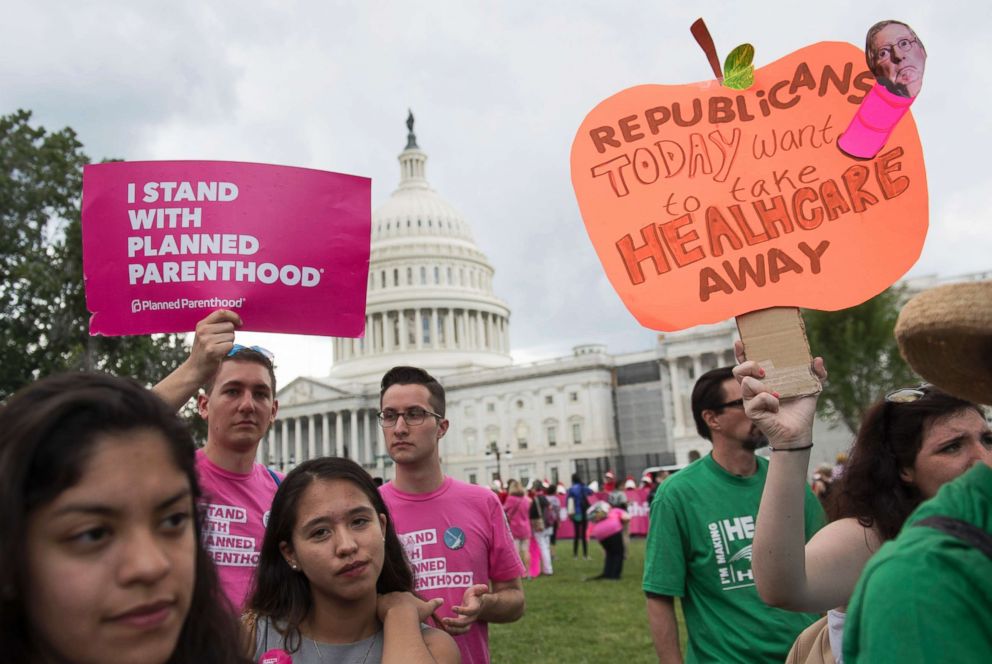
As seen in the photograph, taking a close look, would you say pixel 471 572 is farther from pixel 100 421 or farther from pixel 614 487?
pixel 614 487

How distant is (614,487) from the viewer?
2239 centimetres

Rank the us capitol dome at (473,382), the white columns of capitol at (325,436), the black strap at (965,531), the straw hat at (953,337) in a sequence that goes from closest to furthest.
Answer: the black strap at (965,531), the straw hat at (953,337), the us capitol dome at (473,382), the white columns of capitol at (325,436)

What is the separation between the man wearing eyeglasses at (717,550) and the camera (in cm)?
346

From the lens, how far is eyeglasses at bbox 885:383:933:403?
2.70 meters

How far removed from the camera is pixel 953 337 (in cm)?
136

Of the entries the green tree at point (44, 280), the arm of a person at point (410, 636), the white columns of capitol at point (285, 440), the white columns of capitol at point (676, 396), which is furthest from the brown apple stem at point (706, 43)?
the white columns of capitol at point (285, 440)

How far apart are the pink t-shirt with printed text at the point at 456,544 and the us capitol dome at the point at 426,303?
76.7 metres

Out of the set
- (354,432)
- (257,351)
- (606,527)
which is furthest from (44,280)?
(354,432)

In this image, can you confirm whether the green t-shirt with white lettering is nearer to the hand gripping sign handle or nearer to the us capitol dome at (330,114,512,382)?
the hand gripping sign handle

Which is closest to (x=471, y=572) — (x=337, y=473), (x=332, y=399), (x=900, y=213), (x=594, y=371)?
(x=337, y=473)

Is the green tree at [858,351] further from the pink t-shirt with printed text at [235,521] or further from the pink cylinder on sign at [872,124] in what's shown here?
the pink cylinder on sign at [872,124]

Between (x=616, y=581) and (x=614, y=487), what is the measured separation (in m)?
6.98

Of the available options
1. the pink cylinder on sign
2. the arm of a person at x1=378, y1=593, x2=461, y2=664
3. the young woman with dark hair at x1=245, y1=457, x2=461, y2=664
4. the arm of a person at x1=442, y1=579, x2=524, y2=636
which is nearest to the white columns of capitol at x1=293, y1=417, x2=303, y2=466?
the arm of a person at x1=442, y1=579, x2=524, y2=636

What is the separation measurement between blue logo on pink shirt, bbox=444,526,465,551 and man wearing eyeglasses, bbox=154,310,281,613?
0.74m
